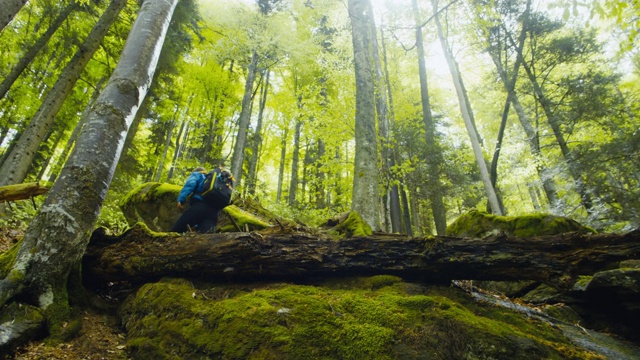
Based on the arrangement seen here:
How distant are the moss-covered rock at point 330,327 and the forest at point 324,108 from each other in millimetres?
962

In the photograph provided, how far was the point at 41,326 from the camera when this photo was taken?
2.67m

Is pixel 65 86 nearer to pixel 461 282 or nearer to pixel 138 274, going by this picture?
pixel 138 274

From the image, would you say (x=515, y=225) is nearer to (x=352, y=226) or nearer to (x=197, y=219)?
(x=352, y=226)

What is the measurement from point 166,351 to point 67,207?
5.91 feet

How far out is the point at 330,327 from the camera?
101 inches

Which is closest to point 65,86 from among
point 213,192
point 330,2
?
point 213,192

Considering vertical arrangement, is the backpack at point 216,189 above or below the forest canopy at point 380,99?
below

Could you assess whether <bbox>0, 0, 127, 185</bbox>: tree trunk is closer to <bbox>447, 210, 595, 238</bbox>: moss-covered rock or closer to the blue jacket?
the blue jacket

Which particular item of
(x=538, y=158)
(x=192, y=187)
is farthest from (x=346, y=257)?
(x=538, y=158)

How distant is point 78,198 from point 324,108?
10998 millimetres

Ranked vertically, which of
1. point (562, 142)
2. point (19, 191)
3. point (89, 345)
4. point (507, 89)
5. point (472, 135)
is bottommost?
point (89, 345)

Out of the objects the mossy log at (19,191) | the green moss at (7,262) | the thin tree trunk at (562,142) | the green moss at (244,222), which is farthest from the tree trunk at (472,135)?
the mossy log at (19,191)

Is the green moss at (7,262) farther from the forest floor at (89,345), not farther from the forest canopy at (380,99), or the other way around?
the forest canopy at (380,99)

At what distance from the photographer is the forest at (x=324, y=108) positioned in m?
3.55
